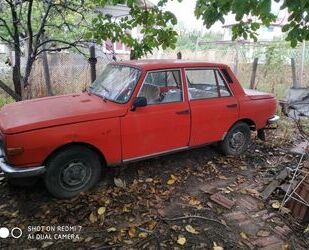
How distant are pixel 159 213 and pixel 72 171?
1.29 meters

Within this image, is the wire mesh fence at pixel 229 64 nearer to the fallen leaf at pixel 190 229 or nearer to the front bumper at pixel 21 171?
the front bumper at pixel 21 171

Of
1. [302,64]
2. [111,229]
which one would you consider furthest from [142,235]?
[302,64]

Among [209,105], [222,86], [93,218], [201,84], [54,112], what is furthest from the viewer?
[222,86]

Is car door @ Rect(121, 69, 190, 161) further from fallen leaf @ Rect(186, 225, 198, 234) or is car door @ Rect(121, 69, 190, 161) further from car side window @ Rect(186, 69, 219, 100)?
fallen leaf @ Rect(186, 225, 198, 234)

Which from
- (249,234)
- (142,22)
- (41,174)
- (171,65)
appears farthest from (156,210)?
(142,22)

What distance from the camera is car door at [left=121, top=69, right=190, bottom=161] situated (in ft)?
14.0

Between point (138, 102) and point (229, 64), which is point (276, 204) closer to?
point (138, 102)

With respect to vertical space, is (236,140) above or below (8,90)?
below

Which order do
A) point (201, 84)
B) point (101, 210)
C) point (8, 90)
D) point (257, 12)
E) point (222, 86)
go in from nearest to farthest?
point (257, 12) < point (101, 210) < point (201, 84) < point (222, 86) < point (8, 90)

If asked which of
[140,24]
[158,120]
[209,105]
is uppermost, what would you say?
[140,24]

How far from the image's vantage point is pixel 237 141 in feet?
18.5

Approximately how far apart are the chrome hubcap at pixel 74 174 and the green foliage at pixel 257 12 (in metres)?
2.49

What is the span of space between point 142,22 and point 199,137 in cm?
268

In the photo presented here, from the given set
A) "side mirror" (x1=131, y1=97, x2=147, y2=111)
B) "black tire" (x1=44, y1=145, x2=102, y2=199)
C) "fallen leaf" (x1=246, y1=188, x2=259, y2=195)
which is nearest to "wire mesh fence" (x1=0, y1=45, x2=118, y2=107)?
"side mirror" (x1=131, y1=97, x2=147, y2=111)
